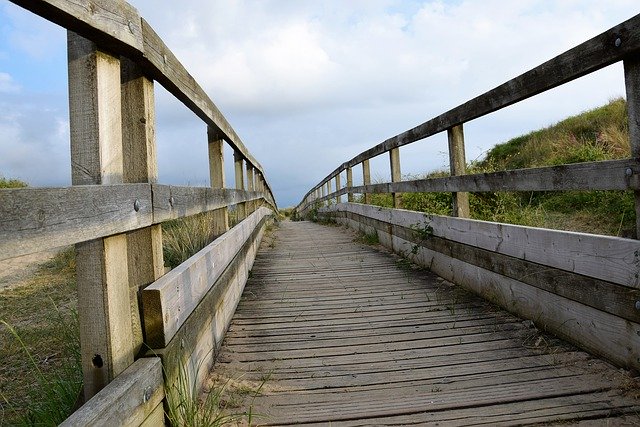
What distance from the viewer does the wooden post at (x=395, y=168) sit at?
6316mm

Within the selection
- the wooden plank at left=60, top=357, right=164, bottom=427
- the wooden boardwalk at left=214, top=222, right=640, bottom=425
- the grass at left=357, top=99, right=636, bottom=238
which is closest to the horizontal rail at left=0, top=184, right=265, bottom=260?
the wooden plank at left=60, top=357, right=164, bottom=427

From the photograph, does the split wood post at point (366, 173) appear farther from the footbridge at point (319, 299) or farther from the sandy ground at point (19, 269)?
the sandy ground at point (19, 269)

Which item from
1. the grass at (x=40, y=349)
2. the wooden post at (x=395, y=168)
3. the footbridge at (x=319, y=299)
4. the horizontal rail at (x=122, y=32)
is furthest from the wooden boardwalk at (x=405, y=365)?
the wooden post at (x=395, y=168)

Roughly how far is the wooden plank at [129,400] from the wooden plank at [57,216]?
0.44 metres

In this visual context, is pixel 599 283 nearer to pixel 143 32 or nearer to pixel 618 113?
pixel 143 32

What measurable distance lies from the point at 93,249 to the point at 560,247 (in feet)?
7.62

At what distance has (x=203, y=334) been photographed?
2664mm

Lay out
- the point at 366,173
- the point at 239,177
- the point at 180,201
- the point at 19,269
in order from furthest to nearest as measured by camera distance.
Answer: the point at 366,173 → the point at 19,269 → the point at 239,177 → the point at 180,201

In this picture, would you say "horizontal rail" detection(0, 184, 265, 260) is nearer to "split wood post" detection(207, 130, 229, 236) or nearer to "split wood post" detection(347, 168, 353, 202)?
"split wood post" detection(207, 130, 229, 236)

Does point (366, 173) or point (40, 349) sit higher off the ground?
point (366, 173)

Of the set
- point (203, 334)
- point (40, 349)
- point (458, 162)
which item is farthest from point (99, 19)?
point (458, 162)

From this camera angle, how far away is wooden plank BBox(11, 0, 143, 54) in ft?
4.28

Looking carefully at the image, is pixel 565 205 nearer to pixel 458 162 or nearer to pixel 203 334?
pixel 458 162

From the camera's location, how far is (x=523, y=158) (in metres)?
12.5
